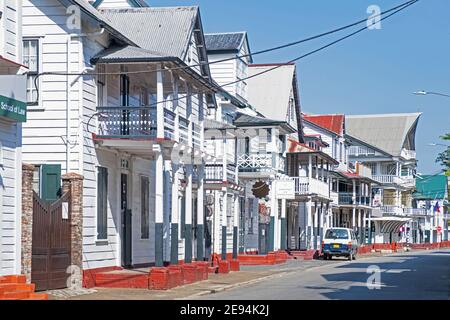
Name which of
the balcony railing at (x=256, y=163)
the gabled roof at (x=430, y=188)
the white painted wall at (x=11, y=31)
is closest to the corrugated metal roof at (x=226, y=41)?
the balcony railing at (x=256, y=163)

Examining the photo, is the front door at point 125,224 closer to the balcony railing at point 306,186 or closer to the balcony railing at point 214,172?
the balcony railing at point 214,172

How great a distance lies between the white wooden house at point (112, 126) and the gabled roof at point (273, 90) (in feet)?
73.2

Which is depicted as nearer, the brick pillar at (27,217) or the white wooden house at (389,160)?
the brick pillar at (27,217)

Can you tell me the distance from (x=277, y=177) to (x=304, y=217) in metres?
16.4

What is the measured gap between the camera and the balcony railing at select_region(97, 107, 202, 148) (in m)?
24.1

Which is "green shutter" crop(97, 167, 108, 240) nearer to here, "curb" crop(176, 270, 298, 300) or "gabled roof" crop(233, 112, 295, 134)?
"curb" crop(176, 270, 298, 300)

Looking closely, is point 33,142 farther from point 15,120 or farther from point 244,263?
point 244,263

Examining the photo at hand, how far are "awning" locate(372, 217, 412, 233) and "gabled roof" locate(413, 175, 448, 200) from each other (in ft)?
44.6

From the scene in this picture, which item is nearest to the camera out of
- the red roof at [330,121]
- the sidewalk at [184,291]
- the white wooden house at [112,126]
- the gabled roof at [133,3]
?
the sidewalk at [184,291]

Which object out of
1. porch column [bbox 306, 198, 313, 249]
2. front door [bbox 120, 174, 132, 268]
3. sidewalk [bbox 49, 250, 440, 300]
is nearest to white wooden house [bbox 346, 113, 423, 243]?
porch column [bbox 306, 198, 313, 249]

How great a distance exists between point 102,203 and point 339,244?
27.0 metres

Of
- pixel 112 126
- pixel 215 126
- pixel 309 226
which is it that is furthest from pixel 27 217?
pixel 309 226

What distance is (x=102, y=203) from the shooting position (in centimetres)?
2444

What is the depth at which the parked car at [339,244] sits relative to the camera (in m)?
49.3
